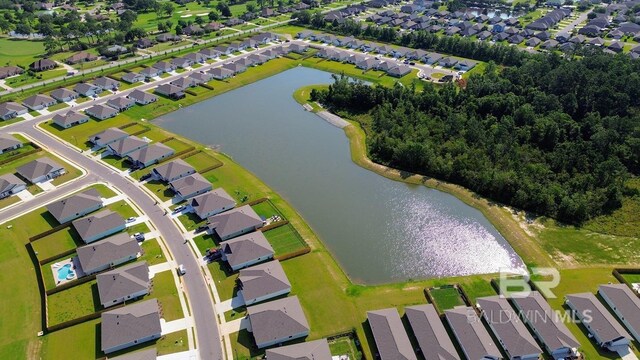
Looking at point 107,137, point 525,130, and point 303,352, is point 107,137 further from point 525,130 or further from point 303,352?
point 525,130

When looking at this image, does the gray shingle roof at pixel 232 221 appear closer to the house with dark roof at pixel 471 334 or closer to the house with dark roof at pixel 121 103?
the house with dark roof at pixel 471 334

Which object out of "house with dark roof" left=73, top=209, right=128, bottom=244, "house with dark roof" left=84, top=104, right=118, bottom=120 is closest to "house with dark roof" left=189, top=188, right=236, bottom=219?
"house with dark roof" left=73, top=209, right=128, bottom=244

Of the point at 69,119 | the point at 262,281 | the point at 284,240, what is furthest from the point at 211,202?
the point at 69,119

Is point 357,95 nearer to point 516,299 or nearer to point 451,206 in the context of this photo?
point 451,206

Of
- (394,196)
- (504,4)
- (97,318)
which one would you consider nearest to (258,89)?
(394,196)

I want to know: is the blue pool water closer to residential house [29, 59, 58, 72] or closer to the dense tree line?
residential house [29, 59, 58, 72]
